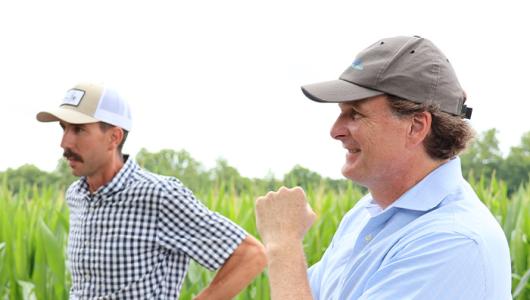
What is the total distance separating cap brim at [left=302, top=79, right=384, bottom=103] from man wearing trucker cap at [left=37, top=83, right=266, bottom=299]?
1345 mm

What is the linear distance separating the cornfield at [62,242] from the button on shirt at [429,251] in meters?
2.37

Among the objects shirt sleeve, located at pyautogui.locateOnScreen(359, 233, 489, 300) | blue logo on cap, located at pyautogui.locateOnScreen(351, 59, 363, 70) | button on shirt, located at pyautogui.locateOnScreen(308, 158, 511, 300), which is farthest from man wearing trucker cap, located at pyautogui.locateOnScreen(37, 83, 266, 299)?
shirt sleeve, located at pyautogui.locateOnScreen(359, 233, 489, 300)

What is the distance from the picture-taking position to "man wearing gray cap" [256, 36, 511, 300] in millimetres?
1463

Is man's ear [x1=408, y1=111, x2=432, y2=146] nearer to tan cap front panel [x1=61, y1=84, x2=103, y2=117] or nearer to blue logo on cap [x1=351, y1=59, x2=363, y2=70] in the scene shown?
blue logo on cap [x1=351, y1=59, x2=363, y2=70]

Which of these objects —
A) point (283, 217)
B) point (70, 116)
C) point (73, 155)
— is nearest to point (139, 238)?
point (73, 155)

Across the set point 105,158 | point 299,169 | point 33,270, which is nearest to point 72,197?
point 105,158

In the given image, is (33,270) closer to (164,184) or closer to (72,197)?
(72,197)

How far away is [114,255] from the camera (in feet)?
9.26

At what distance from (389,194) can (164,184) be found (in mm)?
1405

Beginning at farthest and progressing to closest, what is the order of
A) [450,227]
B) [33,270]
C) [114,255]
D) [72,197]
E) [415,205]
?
[33,270], [72,197], [114,255], [415,205], [450,227]

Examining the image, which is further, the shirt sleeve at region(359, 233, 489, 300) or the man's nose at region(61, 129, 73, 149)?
the man's nose at region(61, 129, 73, 149)

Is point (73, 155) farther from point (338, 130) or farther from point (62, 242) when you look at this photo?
point (338, 130)

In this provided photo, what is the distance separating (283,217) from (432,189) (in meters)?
0.29

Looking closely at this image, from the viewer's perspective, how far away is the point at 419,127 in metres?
1.58
